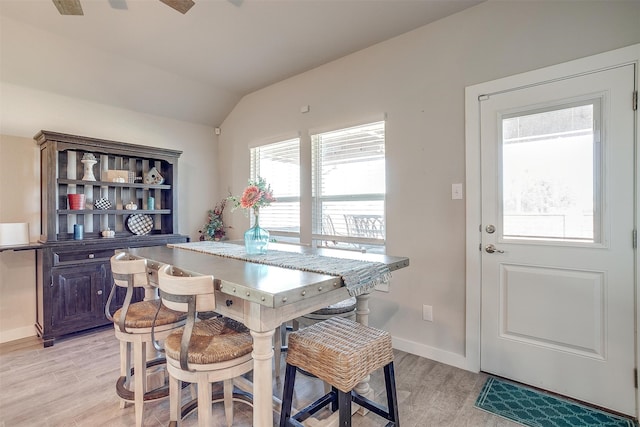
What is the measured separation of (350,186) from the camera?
319 cm

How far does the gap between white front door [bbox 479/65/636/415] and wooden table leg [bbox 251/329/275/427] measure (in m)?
1.78

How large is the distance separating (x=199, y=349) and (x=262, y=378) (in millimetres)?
353

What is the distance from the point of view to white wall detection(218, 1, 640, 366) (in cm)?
212

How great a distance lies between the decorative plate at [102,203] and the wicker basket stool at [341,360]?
309 centimetres

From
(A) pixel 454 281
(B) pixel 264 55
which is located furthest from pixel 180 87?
(A) pixel 454 281

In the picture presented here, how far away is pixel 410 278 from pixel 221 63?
2.94 metres

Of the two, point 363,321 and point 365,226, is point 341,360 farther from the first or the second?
point 365,226

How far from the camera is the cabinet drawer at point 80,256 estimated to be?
2979mm

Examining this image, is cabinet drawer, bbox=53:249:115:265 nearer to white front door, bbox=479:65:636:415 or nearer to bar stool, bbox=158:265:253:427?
bar stool, bbox=158:265:253:427

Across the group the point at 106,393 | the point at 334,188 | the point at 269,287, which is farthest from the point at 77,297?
the point at 269,287

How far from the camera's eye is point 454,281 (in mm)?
2512

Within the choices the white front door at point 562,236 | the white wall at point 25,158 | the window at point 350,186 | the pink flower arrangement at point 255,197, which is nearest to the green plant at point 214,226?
the white wall at point 25,158

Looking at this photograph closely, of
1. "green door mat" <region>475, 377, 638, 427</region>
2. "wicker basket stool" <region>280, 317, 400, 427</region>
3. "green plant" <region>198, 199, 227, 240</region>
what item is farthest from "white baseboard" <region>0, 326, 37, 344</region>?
"green door mat" <region>475, 377, 638, 427</region>

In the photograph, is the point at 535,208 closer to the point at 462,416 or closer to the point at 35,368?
the point at 462,416
